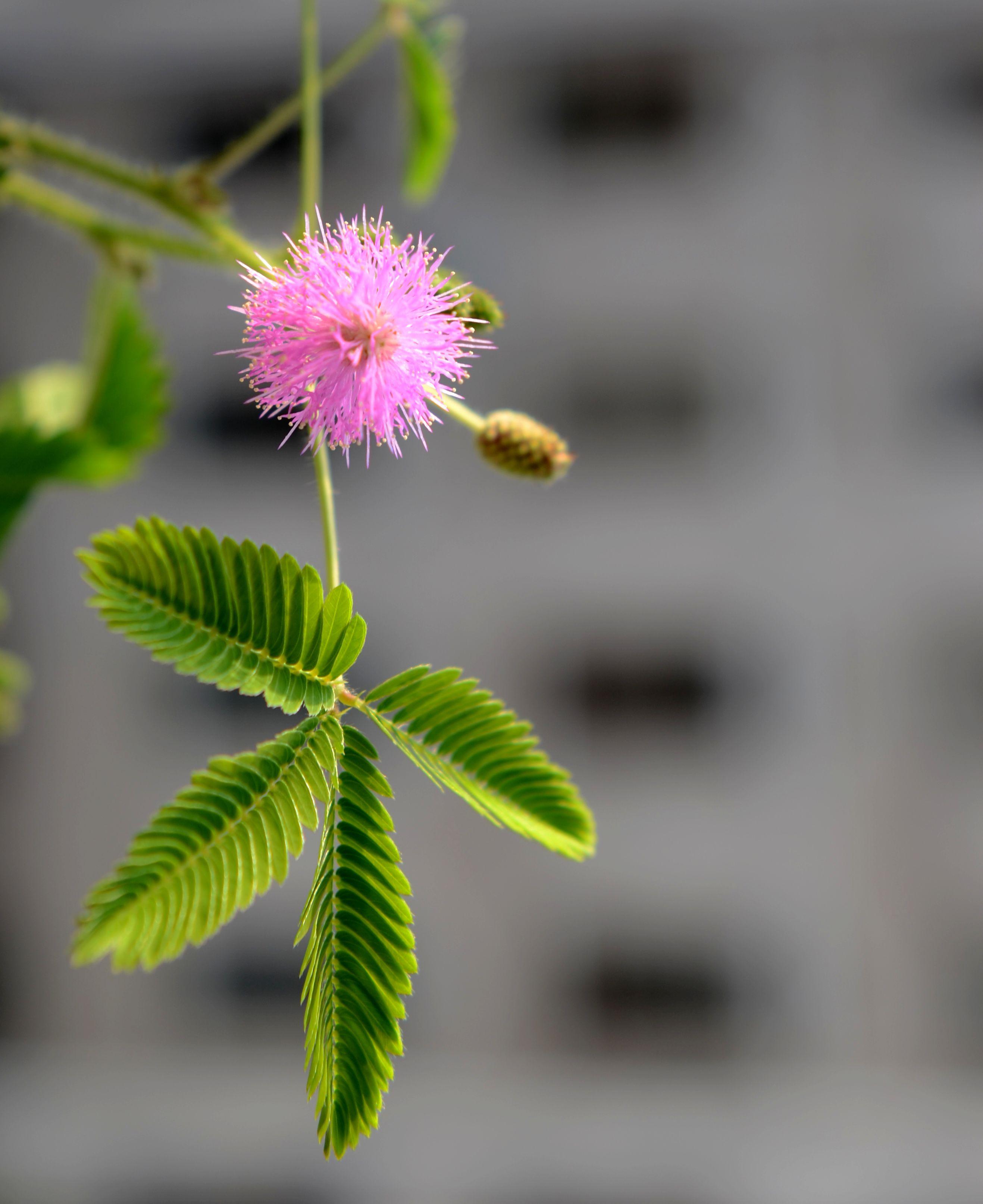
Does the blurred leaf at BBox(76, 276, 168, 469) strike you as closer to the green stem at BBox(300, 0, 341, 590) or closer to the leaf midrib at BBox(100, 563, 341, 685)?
the green stem at BBox(300, 0, 341, 590)

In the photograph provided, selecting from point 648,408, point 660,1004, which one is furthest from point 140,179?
point 660,1004

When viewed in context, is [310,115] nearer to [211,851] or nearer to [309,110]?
[309,110]

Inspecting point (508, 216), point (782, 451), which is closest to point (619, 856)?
point (782, 451)

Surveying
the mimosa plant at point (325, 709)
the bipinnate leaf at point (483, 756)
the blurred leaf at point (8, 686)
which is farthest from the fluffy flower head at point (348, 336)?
the blurred leaf at point (8, 686)

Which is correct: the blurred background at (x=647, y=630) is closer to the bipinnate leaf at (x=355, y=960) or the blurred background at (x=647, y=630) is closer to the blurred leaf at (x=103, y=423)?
the blurred leaf at (x=103, y=423)

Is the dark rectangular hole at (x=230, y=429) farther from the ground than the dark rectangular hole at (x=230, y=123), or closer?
closer
